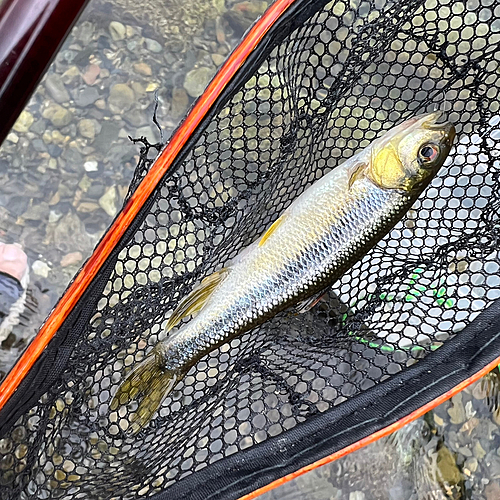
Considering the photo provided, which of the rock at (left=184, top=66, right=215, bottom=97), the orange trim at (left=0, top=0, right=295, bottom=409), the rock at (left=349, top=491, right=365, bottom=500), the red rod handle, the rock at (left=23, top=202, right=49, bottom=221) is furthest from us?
the rock at (left=184, top=66, right=215, bottom=97)

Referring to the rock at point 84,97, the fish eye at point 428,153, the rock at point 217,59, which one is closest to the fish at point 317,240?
the fish eye at point 428,153

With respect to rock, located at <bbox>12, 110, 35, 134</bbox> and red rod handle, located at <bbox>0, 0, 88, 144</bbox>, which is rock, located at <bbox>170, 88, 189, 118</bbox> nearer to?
rock, located at <bbox>12, 110, 35, 134</bbox>

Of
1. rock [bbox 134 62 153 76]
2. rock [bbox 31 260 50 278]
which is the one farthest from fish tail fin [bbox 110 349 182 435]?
rock [bbox 134 62 153 76]

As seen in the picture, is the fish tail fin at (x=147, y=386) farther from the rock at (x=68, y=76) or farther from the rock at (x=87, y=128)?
the rock at (x=68, y=76)

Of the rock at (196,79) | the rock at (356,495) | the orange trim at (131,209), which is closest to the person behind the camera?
the orange trim at (131,209)

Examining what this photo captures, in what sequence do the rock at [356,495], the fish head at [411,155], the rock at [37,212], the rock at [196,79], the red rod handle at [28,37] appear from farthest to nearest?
the rock at [196,79], the rock at [37,212], the rock at [356,495], the fish head at [411,155], the red rod handle at [28,37]

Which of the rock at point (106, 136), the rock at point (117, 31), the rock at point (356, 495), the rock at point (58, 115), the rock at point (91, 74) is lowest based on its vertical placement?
the rock at point (356, 495)

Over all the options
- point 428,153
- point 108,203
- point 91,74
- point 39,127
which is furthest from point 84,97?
point 428,153
